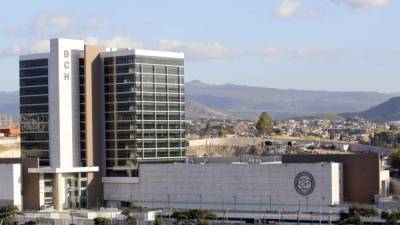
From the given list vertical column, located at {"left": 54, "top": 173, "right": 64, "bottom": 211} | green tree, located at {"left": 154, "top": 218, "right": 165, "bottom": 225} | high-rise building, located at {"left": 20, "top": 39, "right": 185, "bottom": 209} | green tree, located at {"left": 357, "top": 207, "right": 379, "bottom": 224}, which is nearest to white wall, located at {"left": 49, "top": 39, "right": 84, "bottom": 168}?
high-rise building, located at {"left": 20, "top": 39, "right": 185, "bottom": 209}

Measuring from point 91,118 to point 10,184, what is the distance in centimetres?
1229

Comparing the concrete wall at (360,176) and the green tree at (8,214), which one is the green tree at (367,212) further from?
the green tree at (8,214)

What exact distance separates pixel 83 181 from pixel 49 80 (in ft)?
42.0

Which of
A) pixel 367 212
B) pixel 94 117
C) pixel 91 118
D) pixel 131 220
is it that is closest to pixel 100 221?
pixel 131 220

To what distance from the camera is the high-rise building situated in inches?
4658

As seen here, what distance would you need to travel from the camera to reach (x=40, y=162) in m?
120

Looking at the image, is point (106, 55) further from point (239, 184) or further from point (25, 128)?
point (239, 184)

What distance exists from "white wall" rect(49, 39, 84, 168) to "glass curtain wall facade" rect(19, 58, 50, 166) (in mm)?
1494

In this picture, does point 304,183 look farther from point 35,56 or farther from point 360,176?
point 35,56

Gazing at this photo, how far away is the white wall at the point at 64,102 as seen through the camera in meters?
118

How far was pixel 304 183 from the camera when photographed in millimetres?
103562

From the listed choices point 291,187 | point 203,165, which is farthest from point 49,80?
point 291,187

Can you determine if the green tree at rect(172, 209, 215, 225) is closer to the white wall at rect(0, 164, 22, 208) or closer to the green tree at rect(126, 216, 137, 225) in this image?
the green tree at rect(126, 216, 137, 225)

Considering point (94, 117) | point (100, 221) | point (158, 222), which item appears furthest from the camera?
point (94, 117)
